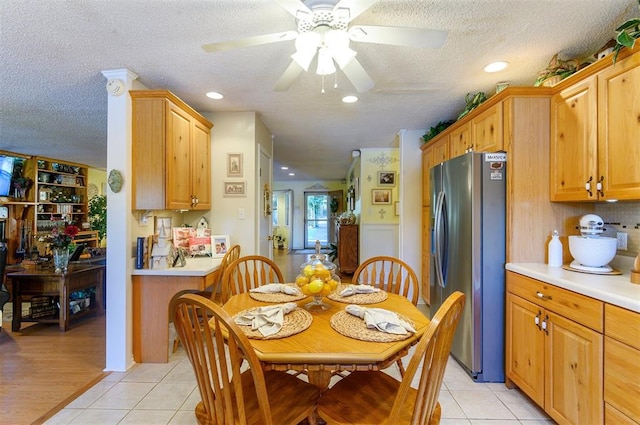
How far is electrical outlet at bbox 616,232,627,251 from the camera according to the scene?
1875mm

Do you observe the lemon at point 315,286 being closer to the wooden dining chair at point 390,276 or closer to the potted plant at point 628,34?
the wooden dining chair at point 390,276

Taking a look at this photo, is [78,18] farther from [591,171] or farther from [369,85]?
[591,171]

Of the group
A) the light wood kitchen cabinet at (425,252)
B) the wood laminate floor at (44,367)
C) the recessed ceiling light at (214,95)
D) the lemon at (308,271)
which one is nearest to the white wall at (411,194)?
the light wood kitchen cabinet at (425,252)

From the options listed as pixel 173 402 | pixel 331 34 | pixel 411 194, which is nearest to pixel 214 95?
pixel 331 34

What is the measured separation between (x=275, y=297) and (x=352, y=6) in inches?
60.0

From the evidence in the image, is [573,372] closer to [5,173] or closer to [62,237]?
[62,237]

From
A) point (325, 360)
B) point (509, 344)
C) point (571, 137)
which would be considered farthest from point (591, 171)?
point (325, 360)

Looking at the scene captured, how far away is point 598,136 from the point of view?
169 centimetres

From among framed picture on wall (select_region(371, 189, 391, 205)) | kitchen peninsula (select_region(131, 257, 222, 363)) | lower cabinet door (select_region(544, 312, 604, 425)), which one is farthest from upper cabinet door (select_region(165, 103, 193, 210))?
framed picture on wall (select_region(371, 189, 391, 205))

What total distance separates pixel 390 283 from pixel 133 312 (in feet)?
6.58

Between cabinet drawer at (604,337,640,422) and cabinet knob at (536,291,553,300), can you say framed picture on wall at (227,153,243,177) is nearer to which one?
cabinet knob at (536,291,553,300)

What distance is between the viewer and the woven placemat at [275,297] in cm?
168

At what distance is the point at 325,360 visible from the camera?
3.42ft

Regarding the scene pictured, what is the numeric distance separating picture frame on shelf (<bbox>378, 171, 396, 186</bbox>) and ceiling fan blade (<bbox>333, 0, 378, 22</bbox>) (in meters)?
3.64
